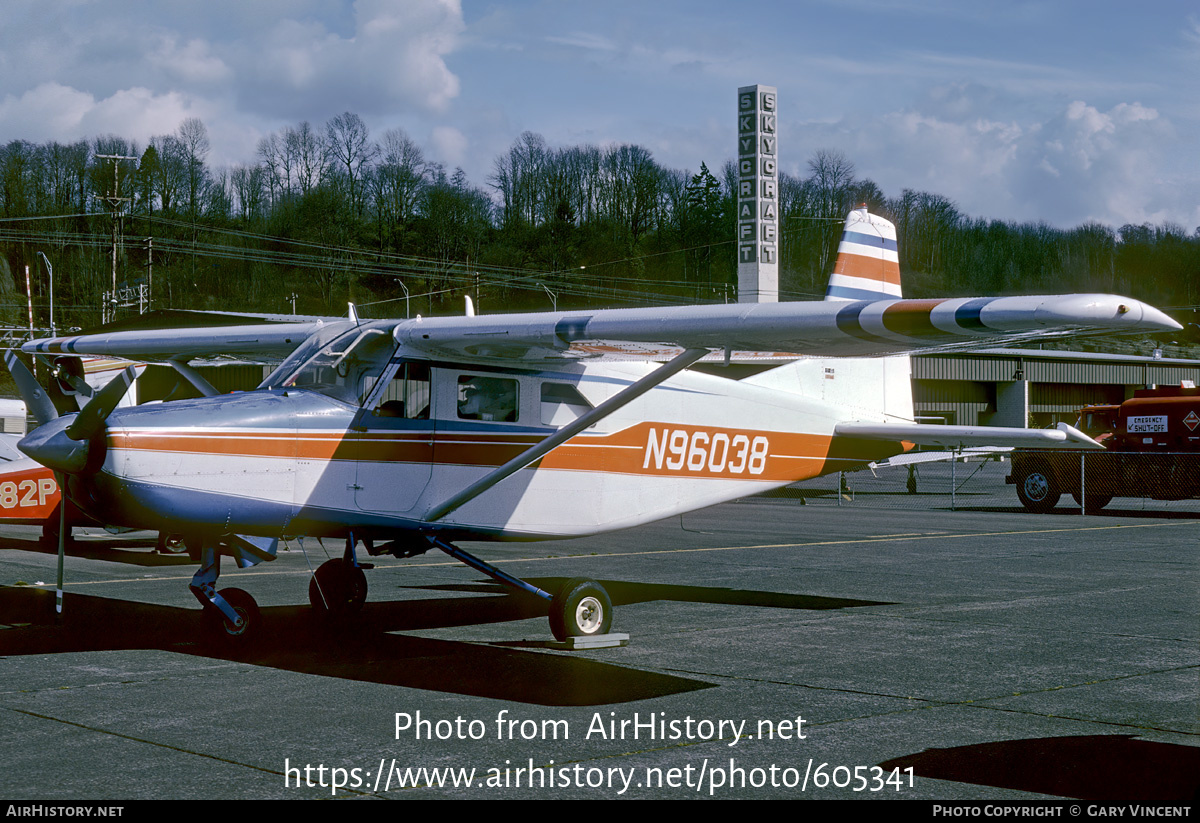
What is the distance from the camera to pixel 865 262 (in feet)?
38.2

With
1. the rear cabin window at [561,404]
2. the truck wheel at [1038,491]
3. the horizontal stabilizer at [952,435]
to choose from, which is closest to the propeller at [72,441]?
the rear cabin window at [561,404]

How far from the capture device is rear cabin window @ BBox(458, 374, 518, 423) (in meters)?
8.74

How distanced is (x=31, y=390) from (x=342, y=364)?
9.32 feet

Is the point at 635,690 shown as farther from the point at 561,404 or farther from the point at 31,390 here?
the point at 31,390

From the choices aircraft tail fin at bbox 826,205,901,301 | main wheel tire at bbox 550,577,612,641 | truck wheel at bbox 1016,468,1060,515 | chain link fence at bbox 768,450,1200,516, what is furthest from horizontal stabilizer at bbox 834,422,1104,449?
truck wheel at bbox 1016,468,1060,515

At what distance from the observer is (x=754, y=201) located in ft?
105

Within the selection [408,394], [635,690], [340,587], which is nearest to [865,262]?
[408,394]

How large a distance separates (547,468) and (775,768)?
4330mm

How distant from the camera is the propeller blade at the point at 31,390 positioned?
29.5ft

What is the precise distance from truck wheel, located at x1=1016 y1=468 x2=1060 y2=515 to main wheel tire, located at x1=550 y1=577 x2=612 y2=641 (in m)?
18.3

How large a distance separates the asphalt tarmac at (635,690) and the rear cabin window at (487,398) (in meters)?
1.75

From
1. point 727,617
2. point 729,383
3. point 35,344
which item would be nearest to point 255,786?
point 727,617

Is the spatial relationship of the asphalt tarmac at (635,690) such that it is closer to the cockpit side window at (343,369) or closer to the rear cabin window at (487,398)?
the rear cabin window at (487,398)

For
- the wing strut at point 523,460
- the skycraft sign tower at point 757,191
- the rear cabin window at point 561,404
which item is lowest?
the wing strut at point 523,460
